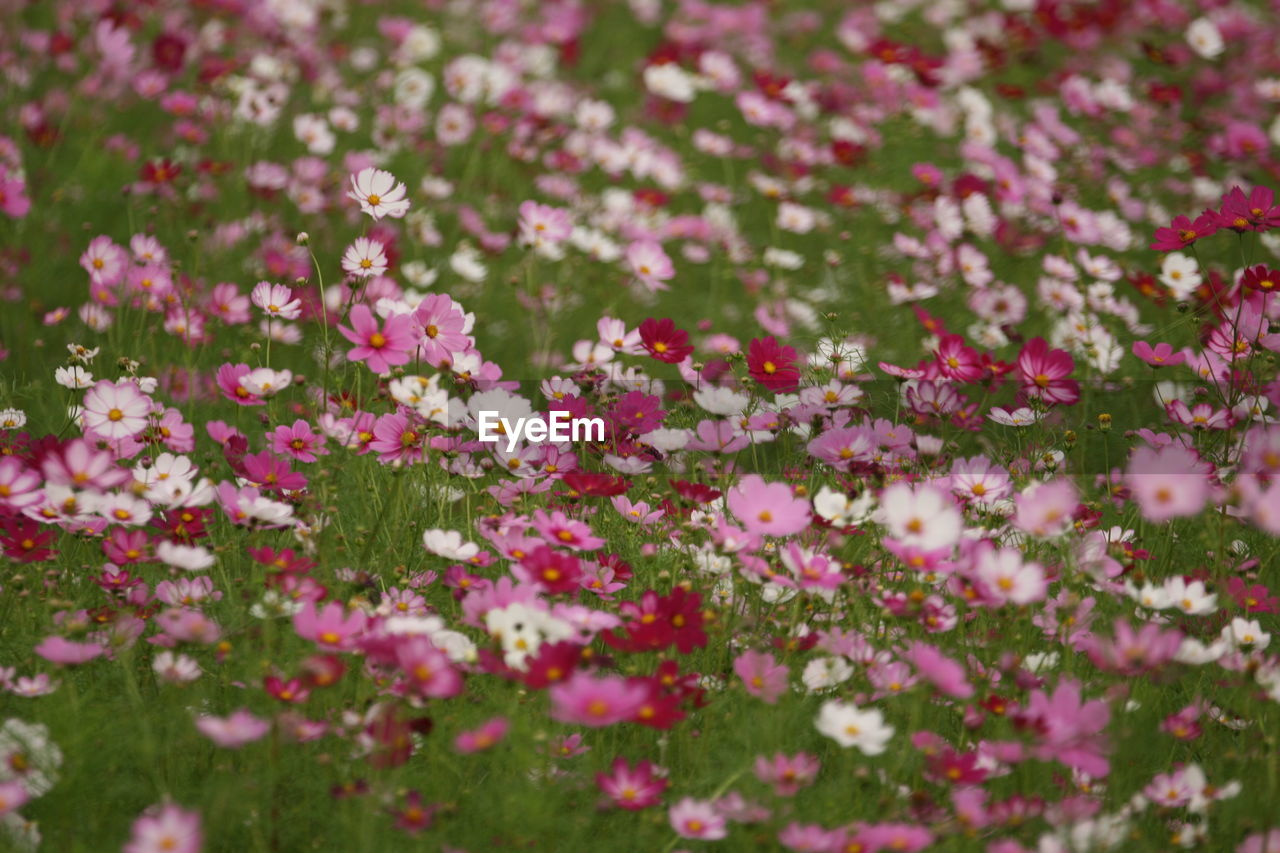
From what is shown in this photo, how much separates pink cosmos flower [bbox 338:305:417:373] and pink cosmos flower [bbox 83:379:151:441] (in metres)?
0.31

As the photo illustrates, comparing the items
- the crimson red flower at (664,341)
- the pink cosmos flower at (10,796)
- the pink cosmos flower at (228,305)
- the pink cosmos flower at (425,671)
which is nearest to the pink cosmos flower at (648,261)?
the crimson red flower at (664,341)

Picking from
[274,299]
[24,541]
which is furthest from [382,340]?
[24,541]

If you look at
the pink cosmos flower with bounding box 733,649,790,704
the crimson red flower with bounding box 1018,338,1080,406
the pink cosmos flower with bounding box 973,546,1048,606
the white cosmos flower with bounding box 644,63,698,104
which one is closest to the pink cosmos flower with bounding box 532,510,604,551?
the pink cosmos flower with bounding box 733,649,790,704

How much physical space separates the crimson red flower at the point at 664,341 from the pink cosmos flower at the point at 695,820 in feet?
2.75

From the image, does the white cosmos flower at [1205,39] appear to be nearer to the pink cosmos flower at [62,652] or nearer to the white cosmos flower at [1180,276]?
the white cosmos flower at [1180,276]

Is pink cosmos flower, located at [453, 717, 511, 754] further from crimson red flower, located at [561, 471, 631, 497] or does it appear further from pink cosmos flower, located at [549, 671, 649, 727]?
crimson red flower, located at [561, 471, 631, 497]

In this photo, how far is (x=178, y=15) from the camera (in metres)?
4.05

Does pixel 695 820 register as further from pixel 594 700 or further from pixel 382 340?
pixel 382 340

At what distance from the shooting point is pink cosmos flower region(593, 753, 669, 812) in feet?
4.18

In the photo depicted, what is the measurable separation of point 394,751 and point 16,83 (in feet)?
8.70

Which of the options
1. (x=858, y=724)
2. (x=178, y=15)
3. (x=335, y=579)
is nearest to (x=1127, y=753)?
(x=858, y=724)

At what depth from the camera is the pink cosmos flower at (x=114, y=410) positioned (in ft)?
5.55

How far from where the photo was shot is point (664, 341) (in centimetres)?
199

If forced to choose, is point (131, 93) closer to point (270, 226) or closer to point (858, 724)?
point (270, 226)
